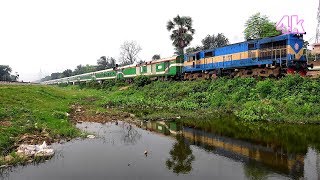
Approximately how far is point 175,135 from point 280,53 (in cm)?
1351

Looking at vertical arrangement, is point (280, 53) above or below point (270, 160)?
above

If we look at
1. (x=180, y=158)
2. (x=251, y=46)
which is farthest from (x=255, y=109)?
(x=251, y=46)

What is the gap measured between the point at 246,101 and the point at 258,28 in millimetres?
38289

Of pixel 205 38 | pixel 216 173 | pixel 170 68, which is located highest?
pixel 205 38

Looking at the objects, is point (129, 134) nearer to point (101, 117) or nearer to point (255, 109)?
point (101, 117)

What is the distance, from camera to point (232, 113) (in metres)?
20.4

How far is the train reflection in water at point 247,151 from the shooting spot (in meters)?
9.55

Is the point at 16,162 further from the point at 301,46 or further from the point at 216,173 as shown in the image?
the point at 301,46

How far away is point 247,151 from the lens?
37.7 ft

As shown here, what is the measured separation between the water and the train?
1226 cm

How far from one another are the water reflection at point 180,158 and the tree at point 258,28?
47.0 meters

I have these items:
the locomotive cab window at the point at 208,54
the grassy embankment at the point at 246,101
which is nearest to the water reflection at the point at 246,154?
the grassy embankment at the point at 246,101

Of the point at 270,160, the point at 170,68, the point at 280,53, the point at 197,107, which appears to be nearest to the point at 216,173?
the point at 270,160

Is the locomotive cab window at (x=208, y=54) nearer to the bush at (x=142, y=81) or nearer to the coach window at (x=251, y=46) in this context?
the coach window at (x=251, y=46)
